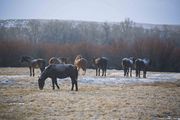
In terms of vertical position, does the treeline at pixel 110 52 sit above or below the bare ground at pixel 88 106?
above

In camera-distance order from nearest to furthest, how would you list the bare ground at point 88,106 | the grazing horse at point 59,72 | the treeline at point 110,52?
the bare ground at point 88,106 < the grazing horse at point 59,72 < the treeline at point 110,52

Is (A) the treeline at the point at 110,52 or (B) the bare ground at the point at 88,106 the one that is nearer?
(B) the bare ground at the point at 88,106

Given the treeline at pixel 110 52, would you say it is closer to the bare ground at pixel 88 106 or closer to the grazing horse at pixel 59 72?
the grazing horse at pixel 59 72

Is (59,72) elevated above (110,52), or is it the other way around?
(110,52)

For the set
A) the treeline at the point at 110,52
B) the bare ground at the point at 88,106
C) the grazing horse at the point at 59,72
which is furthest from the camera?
the treeline at the point at 110,52

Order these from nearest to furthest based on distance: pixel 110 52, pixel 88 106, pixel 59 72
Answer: pixel 88 106 < pixel 59 72 < pixel 110 52

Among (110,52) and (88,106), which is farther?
(110,52)

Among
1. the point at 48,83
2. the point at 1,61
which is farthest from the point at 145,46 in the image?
the point at 48,83

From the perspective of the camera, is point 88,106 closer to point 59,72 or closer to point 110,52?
point 59,72

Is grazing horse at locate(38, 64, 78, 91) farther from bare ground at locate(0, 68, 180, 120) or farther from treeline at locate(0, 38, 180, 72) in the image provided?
treeline at locate(0, 38, 180, 72)

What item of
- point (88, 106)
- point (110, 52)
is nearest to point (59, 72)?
point (88, 106)

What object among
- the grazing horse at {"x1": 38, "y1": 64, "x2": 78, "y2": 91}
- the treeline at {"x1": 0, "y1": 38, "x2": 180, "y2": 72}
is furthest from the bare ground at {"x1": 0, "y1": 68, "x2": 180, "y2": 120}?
the treeline at {"x1": 0, "y1": 38, "x2": 180, "y2": 72}

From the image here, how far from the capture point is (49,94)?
21344 mm

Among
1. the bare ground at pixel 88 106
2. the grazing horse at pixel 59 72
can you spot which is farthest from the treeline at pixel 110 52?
the bare ground at pixel 88 106
